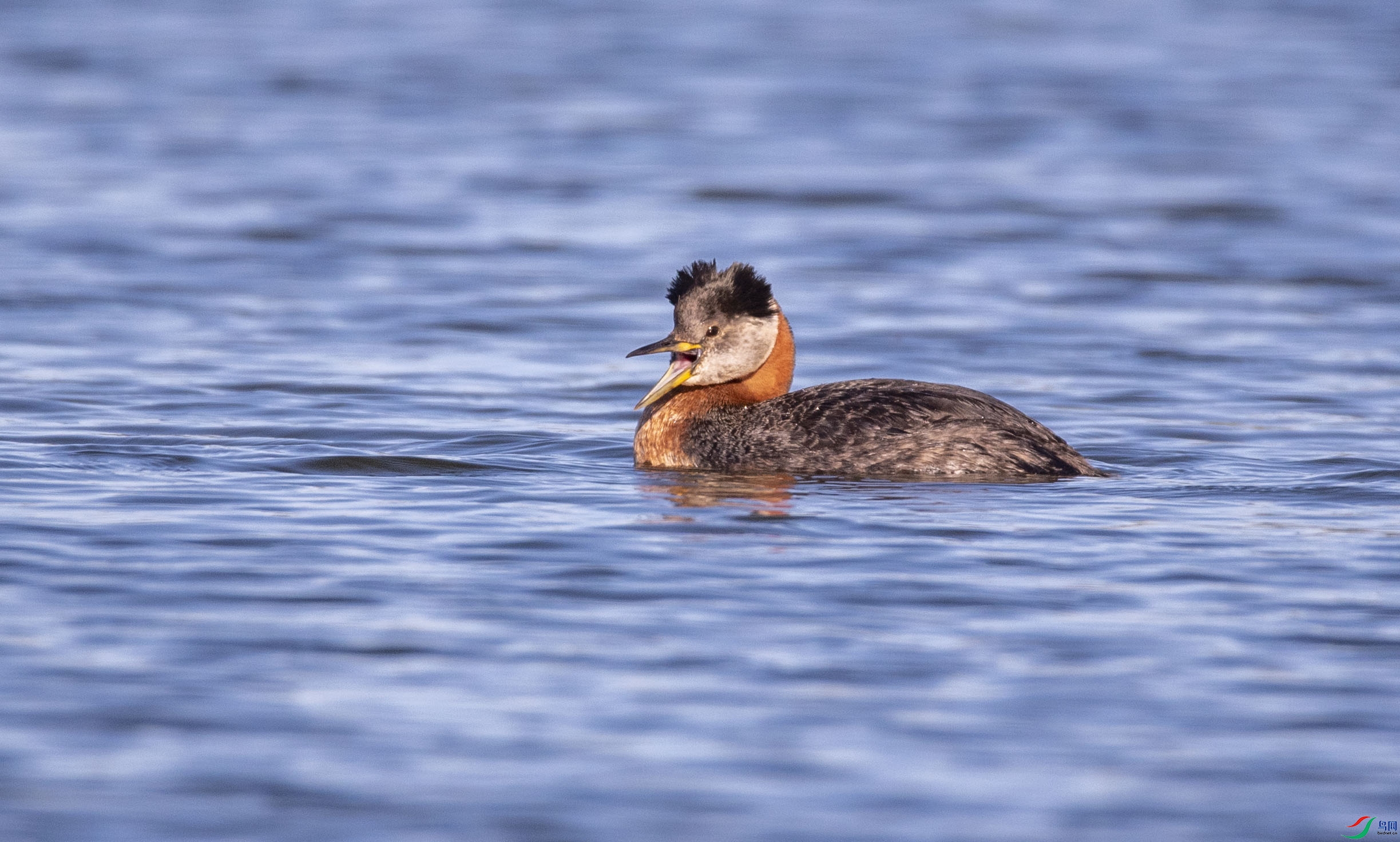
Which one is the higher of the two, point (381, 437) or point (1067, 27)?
point (1067, 27)

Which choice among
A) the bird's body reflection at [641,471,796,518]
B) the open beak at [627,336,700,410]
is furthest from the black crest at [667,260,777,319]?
the bird's body reflection at [641,471,796,518]

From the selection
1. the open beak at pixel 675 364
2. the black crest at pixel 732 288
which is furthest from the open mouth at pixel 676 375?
the black crest at pixel 732 288

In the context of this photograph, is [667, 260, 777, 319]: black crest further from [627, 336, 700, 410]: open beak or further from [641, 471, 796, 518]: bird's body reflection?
[641, 471, 796, 518]: bird's body reflection

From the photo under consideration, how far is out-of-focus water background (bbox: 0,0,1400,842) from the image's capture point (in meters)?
6.04

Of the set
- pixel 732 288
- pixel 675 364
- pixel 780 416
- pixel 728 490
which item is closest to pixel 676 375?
pixel 675 364

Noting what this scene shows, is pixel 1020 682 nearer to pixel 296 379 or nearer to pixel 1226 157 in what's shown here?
pixel 296 379

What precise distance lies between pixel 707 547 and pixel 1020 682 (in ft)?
7.12

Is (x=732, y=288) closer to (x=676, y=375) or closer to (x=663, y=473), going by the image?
(x=676, y=375)

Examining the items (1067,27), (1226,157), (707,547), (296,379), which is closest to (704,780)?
(707,547)

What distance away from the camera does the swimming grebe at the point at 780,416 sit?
1014 cm

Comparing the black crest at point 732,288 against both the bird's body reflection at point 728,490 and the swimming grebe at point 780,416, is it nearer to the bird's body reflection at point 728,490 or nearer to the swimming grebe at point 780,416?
the swimming grebe at point 780,416

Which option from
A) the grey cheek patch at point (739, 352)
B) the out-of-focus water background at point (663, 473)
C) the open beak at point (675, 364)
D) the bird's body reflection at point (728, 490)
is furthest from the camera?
the grey cheek patch at point (739, 352)

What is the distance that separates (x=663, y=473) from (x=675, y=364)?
2.41ft

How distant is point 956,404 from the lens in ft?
33.7
